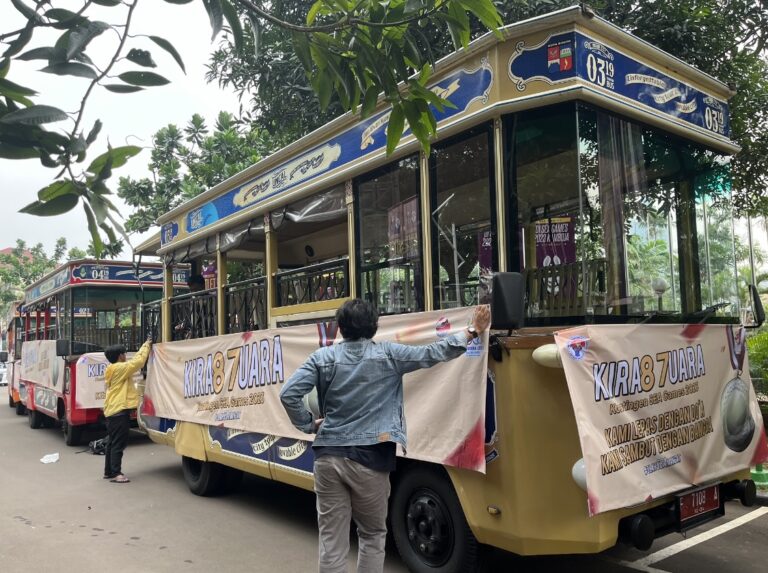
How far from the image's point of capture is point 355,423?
314cm

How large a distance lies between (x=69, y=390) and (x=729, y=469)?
9283mm

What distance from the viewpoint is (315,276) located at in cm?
543

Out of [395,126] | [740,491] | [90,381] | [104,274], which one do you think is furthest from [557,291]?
[104,274]

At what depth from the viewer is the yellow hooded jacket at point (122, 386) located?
770cm

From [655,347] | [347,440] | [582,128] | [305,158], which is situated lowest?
[347,440]

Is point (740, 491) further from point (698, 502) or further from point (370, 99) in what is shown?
point (370, 99)

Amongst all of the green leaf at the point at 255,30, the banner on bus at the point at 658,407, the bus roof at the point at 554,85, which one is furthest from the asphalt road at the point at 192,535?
the green leaf at the point at 255,30

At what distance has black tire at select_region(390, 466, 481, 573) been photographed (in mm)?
3760

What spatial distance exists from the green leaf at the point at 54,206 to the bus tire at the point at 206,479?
5158mm

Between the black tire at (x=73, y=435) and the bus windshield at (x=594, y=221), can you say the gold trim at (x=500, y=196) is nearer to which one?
the bus windshield at (x=594, y=221)

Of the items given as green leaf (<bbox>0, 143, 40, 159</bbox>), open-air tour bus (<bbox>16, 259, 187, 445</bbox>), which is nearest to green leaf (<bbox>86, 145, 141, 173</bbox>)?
green leaf (<bbox>0, 143, 40, 159</bbox>)

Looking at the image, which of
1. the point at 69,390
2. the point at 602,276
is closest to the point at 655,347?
the point at 602,276

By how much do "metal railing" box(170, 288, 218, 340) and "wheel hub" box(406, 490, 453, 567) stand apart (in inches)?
136

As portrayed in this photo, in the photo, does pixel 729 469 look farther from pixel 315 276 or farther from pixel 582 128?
pixel 315 276
